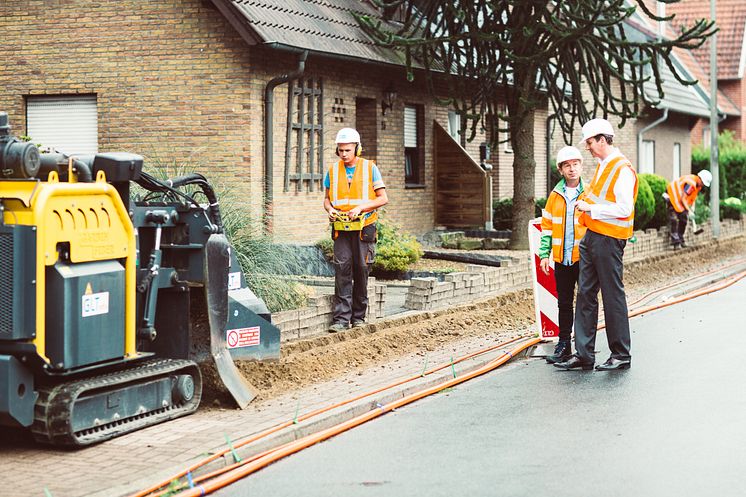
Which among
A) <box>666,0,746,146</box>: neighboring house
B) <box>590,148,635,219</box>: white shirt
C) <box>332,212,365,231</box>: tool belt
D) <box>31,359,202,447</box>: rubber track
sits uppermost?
<box>666,0,746,146</box>: neighboring house

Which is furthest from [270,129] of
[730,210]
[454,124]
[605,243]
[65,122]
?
[730,210]

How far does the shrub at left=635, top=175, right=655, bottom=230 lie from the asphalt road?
42.6ft

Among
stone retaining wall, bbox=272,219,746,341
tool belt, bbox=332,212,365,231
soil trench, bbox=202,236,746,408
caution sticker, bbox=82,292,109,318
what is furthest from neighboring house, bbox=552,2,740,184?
caution sticker, bbox=82,292,109,318

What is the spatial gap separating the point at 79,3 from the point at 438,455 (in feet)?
46.3

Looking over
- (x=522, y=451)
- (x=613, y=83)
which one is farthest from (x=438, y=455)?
(x=613, y=83)

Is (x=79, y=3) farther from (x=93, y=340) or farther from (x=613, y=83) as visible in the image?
(x=613, y=83)

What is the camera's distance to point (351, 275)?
12.6 meters

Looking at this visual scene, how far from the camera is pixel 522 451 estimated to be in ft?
26.4

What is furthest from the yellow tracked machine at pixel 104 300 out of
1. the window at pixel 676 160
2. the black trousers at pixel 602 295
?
the window at pixel 676 160

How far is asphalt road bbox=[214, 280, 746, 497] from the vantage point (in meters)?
7.18

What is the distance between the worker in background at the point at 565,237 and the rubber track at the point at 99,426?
13.8 ft

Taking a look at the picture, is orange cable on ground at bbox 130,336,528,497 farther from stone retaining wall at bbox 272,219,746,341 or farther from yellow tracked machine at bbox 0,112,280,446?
stone retaining wall at bbox 272,219,746,341

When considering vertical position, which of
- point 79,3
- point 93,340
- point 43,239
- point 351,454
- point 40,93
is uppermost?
point 79,3

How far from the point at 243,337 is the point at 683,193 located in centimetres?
1698
